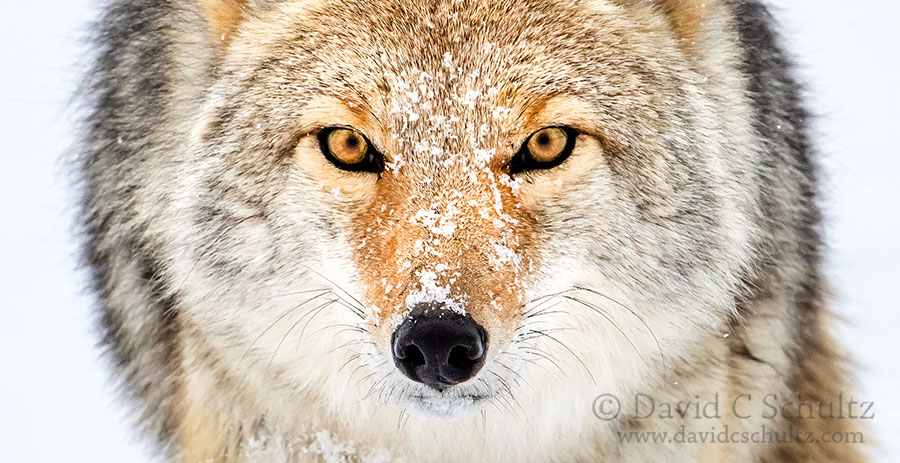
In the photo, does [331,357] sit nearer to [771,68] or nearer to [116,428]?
[771,68]

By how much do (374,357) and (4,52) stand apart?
7.97 meters

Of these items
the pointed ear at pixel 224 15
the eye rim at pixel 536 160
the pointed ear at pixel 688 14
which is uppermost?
the pointed ear at pixel 688 14

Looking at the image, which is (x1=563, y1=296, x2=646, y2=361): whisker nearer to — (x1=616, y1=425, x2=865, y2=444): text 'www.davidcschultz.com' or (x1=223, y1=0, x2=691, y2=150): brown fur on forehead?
(x1=616, y1=425, x2=865, y2=444): text 'www.davidcschultz.com'

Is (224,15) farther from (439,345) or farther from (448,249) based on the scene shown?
(439,345)

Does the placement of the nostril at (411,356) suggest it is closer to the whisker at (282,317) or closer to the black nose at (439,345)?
the black nose at (439,345)

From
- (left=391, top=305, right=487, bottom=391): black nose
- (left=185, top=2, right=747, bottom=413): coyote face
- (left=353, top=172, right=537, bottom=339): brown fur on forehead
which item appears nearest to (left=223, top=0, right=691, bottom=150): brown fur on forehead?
(left=185, top=2, right=747, bottom=413): coyote face

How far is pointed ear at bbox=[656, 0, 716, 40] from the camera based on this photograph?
3508 millimetres

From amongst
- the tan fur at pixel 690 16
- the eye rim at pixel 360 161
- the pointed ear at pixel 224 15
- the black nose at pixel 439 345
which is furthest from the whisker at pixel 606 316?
the pointed ear at pixel 224 15

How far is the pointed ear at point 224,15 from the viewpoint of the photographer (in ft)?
11.6

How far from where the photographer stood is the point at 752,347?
374 cm

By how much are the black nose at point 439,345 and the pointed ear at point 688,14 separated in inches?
55.4

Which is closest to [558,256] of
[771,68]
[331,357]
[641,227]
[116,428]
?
[641,227]

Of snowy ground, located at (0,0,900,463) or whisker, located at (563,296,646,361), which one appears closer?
whisker, located at (563,296,646,361)


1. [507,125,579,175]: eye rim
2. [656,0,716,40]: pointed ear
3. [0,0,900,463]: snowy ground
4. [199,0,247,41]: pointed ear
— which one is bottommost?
[0,0,900,463]: snowy ground
